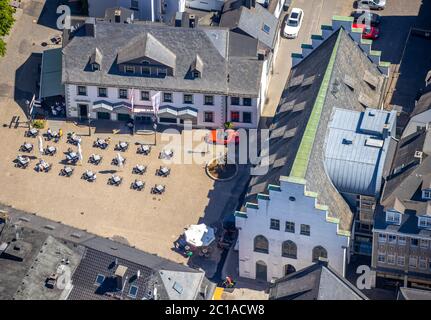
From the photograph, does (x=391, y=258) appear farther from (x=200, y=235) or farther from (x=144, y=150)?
(x=144, y=150)

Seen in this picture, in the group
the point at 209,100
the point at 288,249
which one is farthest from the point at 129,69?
the point at 288,249

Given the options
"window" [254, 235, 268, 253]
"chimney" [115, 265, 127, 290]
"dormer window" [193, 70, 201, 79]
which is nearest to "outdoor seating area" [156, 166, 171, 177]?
"dormer window" [193, 70, 201, 79]

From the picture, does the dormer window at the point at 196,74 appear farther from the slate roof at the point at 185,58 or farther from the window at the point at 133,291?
the window at the point at 133,291

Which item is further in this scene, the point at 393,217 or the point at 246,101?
the point at 246,101

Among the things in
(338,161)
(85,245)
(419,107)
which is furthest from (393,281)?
(85,245)

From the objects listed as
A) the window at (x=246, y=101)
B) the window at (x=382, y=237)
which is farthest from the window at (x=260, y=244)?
the window at (x=246, y=101)
